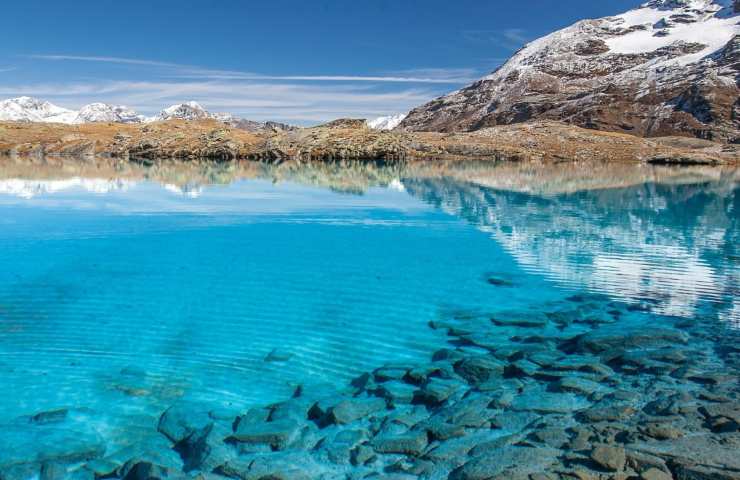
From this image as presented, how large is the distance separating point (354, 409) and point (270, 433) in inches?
70.6

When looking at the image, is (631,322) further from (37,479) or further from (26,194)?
(26,194)

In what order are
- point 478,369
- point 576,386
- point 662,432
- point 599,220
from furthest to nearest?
point 599,220, point 478,369, point 576,386, point 662,432

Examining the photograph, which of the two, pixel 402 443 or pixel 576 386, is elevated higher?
pixel 576 386

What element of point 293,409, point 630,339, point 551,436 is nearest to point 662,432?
point 551,436

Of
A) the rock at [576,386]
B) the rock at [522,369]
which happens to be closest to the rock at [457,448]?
the rock at [576,386]

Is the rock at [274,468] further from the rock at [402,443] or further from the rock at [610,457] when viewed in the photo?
the rock at [610,457]

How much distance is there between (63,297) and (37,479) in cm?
1085

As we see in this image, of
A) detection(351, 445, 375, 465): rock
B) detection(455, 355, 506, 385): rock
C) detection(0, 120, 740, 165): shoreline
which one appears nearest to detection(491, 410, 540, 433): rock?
detection(455, 355, 506, 385): rock

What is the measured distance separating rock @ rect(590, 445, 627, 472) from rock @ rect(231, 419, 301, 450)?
203 inches

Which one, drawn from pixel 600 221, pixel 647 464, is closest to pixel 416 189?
pixel 600 221

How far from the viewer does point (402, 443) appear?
34.1 ft

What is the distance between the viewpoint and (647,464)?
30.3ft

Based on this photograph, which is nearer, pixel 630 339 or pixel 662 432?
pixel 662 432

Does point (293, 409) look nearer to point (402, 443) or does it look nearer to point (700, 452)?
point (402, 443)
